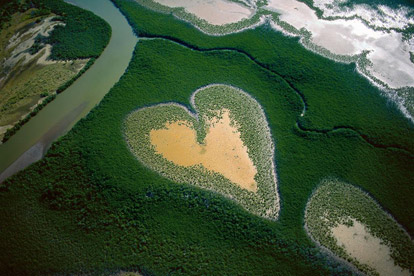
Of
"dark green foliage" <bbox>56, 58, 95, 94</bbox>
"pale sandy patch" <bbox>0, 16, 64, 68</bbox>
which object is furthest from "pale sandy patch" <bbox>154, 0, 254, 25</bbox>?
"pale sandy patch" <bbox>0, 16, 64, 68</bbox>

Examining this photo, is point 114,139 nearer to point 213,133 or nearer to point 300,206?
point 213,133

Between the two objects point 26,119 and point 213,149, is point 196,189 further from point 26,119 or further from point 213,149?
point 26,119

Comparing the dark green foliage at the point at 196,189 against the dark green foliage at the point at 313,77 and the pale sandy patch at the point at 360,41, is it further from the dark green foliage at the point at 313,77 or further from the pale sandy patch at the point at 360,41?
the pale sandy patch at the point at 360,41

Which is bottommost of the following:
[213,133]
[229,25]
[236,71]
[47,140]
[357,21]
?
[47,140]

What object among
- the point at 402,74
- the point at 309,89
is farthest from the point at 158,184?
the point at 402,74

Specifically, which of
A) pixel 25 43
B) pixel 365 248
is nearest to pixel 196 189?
pixel 365 248
